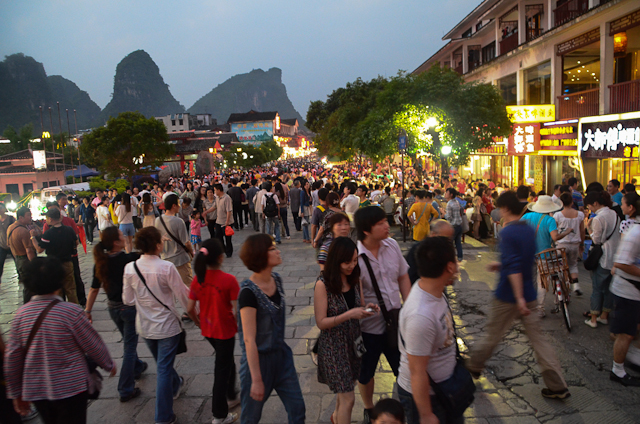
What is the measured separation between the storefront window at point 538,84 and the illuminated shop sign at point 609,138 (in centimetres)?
335

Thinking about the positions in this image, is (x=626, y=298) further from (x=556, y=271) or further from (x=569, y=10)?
(x=569, y=10)

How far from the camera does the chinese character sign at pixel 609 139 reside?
11484mm

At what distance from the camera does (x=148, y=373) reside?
174 inches

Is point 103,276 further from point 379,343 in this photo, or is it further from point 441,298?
point 441,298

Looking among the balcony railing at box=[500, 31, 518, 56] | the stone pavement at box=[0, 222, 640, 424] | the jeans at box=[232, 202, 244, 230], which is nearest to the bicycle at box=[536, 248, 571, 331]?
the stone pavement at box=[0, 222, 640, 424]

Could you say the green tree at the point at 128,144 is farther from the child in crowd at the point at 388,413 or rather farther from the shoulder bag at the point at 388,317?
the child in crowd at the point at 388,413

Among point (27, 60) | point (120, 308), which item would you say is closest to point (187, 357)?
point (120, 308)

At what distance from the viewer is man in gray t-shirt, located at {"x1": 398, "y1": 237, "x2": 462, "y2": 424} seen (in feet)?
6.86

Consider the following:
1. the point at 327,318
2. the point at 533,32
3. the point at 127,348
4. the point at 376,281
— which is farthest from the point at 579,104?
the point at 127,348

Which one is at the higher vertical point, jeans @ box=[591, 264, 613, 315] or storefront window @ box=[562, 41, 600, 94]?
storefront window @ box=[562, 41, 600, 94]

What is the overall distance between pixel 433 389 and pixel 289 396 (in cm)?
95

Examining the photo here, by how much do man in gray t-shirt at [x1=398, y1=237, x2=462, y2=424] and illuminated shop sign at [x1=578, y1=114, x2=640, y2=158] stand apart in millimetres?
11736

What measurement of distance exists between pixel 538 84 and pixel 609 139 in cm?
675

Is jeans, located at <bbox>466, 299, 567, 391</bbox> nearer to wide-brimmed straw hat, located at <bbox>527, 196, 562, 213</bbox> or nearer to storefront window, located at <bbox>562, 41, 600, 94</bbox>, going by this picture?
wide-brimmed straw hat, located at <bbox>527, 196, 562, 213</bbox>
